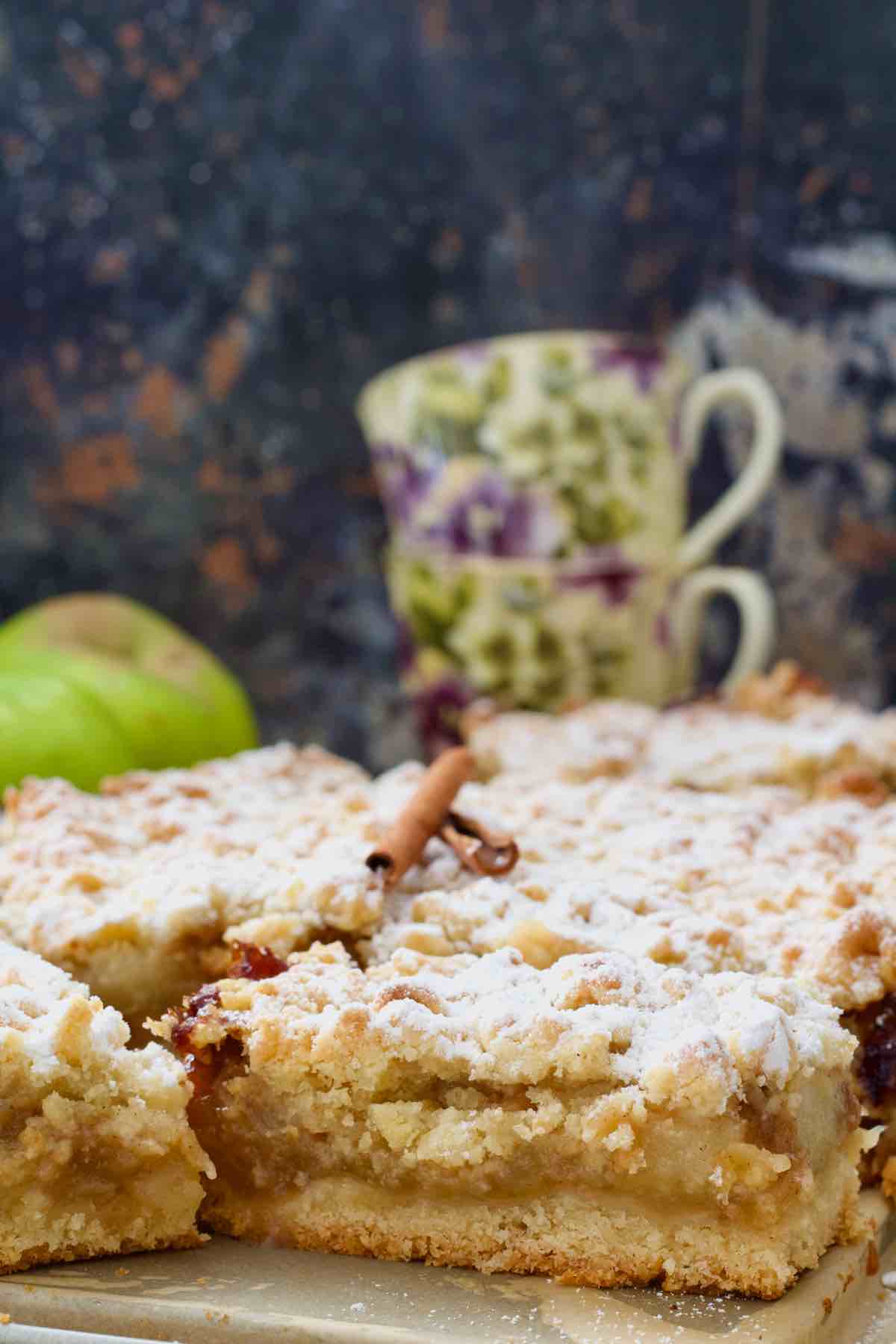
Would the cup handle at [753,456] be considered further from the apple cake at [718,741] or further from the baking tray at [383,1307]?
the baking tray at [383,1307]

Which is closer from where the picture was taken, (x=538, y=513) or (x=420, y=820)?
(x=420, y=820)

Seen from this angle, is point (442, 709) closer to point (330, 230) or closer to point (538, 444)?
point (538, 444)

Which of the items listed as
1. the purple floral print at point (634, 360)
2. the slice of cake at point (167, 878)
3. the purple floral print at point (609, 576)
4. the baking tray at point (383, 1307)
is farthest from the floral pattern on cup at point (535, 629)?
the baking tray at point (383, 1307)

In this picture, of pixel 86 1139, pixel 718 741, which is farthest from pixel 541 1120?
Answer: pixel 718 741

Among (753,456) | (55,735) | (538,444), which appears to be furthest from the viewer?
(753,456)

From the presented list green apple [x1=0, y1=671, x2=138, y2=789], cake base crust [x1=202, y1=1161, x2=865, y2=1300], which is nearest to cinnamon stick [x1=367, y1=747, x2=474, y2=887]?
cake base crust [x1=202, y1=1161, x2=865, y2=1300]

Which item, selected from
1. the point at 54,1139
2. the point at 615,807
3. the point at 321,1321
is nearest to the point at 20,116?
the point at 615,807

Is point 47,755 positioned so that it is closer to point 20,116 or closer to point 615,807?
point 615,807
